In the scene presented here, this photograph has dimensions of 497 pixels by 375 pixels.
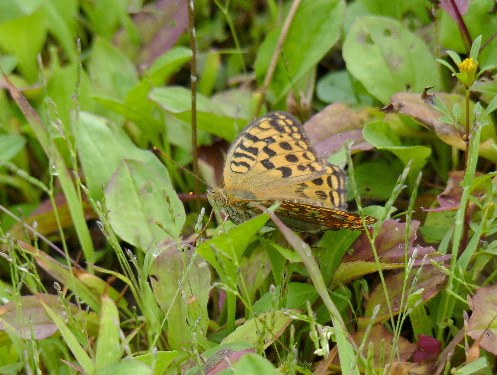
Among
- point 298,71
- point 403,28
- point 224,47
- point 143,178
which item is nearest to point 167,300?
point 143,178

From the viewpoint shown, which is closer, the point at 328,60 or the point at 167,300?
the point at 167,300

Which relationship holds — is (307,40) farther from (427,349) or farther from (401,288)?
(427,349)

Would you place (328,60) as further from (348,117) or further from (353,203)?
(353,203)

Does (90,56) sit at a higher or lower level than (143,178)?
higher

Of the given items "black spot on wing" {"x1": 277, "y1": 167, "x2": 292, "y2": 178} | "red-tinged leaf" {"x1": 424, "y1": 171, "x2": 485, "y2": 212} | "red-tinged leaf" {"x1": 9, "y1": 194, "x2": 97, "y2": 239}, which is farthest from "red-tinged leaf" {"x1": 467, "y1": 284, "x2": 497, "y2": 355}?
"red-tinged leaf" {"x1": 9, "y1": 194, "x2": 97, "y2": 239}

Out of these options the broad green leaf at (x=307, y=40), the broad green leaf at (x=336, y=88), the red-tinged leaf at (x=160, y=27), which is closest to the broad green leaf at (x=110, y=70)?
the red-tinged leaf at (x=160, y=27)

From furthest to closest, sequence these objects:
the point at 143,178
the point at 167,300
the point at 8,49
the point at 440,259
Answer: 1. the point at 8,49
2. the point at 143,178
3. the point at 167,300
4. the point at 440,259

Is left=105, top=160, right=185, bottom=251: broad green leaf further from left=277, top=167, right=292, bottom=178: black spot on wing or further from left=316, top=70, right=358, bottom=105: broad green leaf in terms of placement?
left=316, top=70, right=358, bottom=105: broad green leaf
